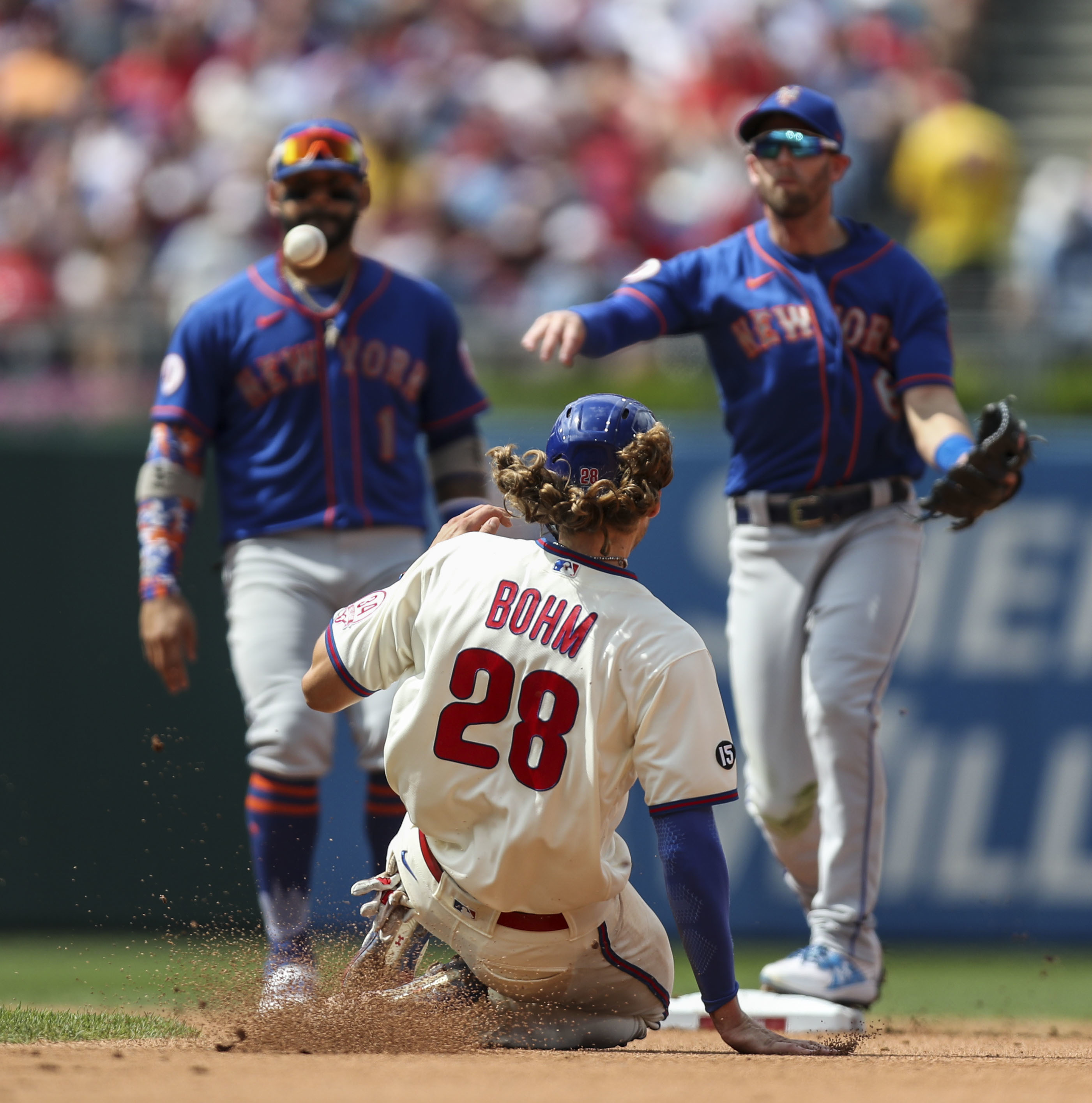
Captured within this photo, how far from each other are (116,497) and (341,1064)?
400 centimetres

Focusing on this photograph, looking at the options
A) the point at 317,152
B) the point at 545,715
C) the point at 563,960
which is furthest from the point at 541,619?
the point at 317,152

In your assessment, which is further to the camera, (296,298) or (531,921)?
(296,298)

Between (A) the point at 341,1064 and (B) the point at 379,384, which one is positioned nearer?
(A) the point at 341,1064

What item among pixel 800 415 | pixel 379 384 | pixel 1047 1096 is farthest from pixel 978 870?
pixel 1047 1096

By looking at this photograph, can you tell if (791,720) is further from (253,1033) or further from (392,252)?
(392,252)

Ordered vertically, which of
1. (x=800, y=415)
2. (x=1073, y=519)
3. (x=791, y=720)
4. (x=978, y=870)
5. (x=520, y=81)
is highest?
(x=520, y=81)

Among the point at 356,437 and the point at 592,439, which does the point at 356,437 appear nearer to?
the point at 356,437

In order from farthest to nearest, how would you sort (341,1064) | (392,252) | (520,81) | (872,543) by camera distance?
(520,81) → (392,252) → (872,543) → (341,1064)

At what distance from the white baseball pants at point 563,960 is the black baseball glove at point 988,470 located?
1347mm

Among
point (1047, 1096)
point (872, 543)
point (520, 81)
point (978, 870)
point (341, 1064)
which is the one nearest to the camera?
point (1047, 1096)

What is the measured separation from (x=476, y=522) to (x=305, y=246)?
1.52 m

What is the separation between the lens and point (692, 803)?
315 cm

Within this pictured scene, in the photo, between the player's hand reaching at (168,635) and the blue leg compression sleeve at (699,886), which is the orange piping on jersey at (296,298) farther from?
the blue leg compression sleeve at (699,886)

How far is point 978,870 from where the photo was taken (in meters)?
6.48
